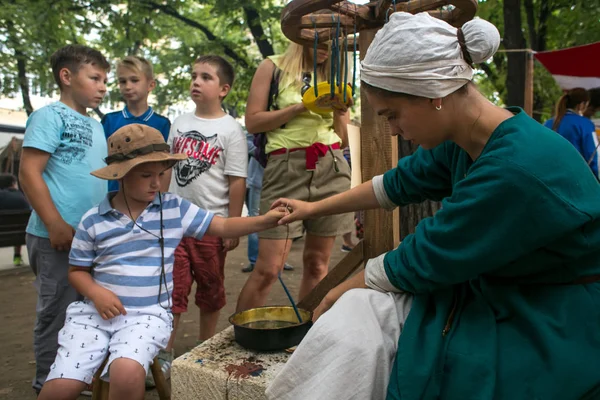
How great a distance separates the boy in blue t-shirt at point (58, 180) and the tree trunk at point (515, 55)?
6065 mm

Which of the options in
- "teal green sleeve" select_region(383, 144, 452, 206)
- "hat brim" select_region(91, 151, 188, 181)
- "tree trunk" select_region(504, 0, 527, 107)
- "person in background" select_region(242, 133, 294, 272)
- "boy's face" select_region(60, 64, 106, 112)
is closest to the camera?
"teal green sleeve" select_region(383, 144, 452, 206)

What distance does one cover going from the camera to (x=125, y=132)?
253 cm

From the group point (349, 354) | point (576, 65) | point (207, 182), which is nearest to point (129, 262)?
point (207, 182)

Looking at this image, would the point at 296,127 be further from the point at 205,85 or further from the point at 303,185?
the point at 205,85

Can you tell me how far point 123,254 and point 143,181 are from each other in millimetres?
367

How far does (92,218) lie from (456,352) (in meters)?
1.81

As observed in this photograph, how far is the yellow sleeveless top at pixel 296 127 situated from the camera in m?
3.10

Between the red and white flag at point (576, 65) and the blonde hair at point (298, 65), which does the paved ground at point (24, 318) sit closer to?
the blonde hair at point (298, 65)

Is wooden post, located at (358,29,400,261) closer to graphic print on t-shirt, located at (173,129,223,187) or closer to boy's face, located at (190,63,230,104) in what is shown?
graphic print on t-shirt, located at (173,129,223,187)

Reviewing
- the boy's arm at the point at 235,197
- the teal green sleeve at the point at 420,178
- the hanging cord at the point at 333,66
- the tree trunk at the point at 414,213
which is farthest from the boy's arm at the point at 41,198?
the tree trunk at the point at 414,213

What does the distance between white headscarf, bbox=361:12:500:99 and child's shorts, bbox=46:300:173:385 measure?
155 cm

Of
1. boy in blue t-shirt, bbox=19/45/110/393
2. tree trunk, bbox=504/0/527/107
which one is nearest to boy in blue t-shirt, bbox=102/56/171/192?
boy in blue t-shirt, bbox=19/45/110/393

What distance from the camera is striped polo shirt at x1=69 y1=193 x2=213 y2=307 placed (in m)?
2.41

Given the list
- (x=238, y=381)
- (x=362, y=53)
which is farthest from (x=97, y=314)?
(x=362, y=53)
